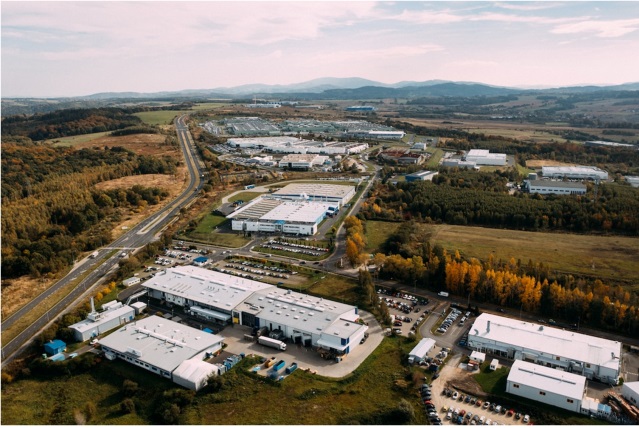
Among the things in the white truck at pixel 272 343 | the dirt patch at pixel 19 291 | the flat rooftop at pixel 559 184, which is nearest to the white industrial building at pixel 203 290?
the white truck at pixel 272 343

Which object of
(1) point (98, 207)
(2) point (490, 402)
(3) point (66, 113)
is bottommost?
(2) point (490, 402)

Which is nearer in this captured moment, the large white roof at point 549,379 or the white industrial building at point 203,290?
the large white roof at point 549,379

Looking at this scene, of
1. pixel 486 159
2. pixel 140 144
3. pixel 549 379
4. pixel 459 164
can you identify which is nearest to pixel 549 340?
pixel 549 379

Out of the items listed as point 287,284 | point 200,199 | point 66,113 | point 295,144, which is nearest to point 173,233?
point 200,199

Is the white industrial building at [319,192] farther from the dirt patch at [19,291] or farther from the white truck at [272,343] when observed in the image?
the white truck at [272,343]

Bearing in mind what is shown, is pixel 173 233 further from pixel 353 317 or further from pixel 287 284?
pixel 353 317

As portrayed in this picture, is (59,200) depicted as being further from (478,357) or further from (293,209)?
(478,357)
